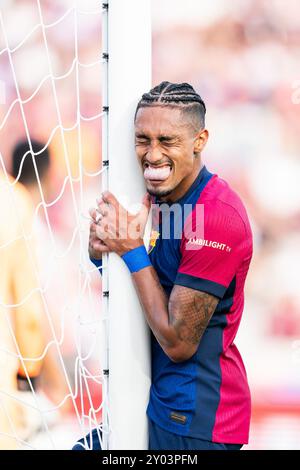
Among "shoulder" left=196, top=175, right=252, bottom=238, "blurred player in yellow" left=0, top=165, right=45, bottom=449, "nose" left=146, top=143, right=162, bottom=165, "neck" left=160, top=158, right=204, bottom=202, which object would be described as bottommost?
"blurred player in yellow" left=0, top=165, right=45, bottom=449

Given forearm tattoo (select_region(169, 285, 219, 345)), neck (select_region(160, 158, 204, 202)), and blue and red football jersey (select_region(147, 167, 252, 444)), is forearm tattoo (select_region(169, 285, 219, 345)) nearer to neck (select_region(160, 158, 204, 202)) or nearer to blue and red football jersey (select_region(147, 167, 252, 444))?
blue and red football jersey (select_region(147, 167, 252, 444))

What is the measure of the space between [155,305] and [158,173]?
0.22m

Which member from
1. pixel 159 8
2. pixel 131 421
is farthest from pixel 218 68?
pixel 131 421

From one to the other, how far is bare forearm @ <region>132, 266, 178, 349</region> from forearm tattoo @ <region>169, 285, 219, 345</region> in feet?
0.04

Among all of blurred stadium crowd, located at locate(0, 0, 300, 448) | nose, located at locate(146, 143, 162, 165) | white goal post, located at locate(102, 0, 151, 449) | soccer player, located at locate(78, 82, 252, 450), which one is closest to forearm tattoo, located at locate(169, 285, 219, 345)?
soccer player, located at locate(78, 82, 252, 450)

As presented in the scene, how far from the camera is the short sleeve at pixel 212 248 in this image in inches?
48.3

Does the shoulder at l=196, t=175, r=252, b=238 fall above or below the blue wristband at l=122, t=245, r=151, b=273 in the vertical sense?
above

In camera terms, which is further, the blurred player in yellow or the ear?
the blurred player in yellow

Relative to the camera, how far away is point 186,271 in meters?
1.22

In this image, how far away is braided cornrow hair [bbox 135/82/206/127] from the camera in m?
1.25

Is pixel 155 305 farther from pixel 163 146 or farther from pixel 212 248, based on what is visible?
pixel 163 146

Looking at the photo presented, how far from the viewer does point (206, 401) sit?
1.28 meters

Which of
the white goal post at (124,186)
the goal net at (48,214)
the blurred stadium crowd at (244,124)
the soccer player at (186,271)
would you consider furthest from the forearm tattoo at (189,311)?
the blurred stadium crowd at (244,124)

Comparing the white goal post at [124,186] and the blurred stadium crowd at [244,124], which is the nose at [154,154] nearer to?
the white goal post at [124,186]
